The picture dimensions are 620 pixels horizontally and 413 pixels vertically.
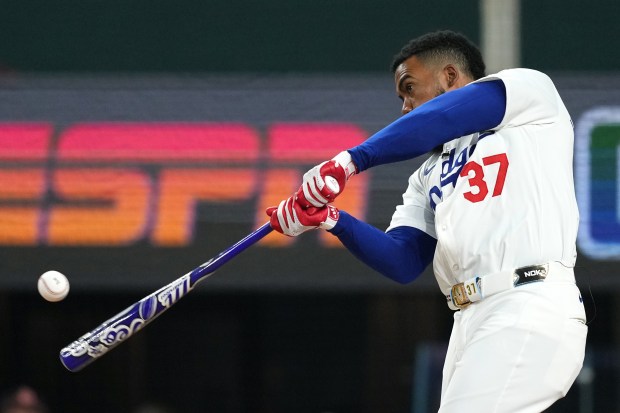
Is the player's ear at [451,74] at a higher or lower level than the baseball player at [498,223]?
higher

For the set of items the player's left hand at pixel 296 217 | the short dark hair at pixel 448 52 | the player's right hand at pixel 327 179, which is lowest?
the player's left hand at pixel 296 217

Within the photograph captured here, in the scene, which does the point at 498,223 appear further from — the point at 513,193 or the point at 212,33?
the point at 212,33

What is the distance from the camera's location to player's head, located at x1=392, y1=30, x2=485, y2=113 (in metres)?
3.32

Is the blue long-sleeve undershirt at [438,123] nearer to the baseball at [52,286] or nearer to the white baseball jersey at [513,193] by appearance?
the white baseball jersey at [513,193]

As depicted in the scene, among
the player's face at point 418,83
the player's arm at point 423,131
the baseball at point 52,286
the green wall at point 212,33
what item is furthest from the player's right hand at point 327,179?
the green wall at point 212,33

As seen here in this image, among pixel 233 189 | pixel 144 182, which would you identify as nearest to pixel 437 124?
pixel 233 189

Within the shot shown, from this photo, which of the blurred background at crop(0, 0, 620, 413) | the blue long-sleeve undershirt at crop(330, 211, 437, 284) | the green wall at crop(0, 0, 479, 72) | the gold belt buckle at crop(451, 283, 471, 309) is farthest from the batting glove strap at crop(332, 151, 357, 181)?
the green wall at crop(0, 0, 479, 72)

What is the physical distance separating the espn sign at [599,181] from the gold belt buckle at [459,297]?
288 cm

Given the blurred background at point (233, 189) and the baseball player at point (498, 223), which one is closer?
the baseball player at point (498, 223)

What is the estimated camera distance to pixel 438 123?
295 centimetres

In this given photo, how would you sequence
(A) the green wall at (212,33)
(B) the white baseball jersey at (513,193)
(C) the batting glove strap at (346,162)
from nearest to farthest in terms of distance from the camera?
(B) the white baseball jersey at (513,193)
(C) the batting glove strap at (346,162)
(A) the green wall at (212,33)

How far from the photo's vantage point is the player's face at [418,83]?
331 cm

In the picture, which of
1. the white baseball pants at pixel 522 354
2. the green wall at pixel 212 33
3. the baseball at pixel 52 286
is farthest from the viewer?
the green wall at pixel 212 33

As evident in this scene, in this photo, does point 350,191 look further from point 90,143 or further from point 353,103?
point 90,143
